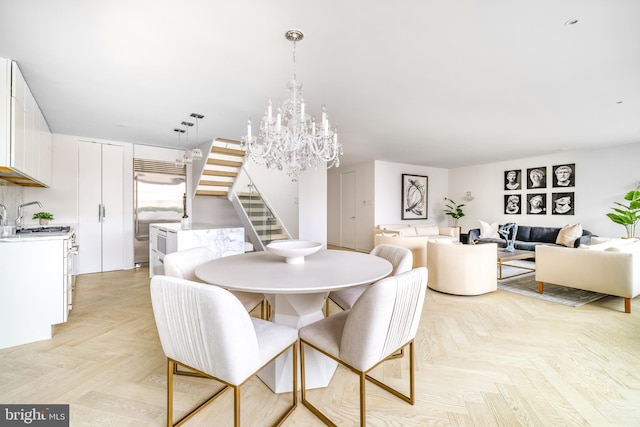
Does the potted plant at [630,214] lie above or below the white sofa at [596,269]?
above

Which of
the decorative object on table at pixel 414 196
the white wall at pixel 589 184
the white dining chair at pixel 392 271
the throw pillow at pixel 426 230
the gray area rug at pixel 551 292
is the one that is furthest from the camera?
the decorative object on table at pixel 414 196

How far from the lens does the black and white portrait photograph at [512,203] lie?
684cm

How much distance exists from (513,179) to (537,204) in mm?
799

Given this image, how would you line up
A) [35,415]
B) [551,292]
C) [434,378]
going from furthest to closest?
[551,292] < [434,378] < [35,415]

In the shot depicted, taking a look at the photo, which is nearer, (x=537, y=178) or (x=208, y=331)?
(x=208, y=331)

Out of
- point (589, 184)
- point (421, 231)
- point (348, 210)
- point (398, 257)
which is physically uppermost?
point (589, 184)

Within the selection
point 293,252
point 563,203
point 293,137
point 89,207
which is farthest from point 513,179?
point 89,207

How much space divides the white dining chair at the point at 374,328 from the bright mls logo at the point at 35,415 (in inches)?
54.3

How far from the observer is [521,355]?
7.16ft

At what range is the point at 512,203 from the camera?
694cm

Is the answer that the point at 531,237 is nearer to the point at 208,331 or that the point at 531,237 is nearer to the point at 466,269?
the point at 466,269

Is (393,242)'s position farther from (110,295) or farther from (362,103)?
(110,295)

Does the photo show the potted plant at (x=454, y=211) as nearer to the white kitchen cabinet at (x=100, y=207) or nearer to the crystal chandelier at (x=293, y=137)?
the crystal chandelier at (x=293, y=137)

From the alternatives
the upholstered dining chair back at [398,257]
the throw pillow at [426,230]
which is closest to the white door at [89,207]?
the upholstered dining chair back at [398,257]
